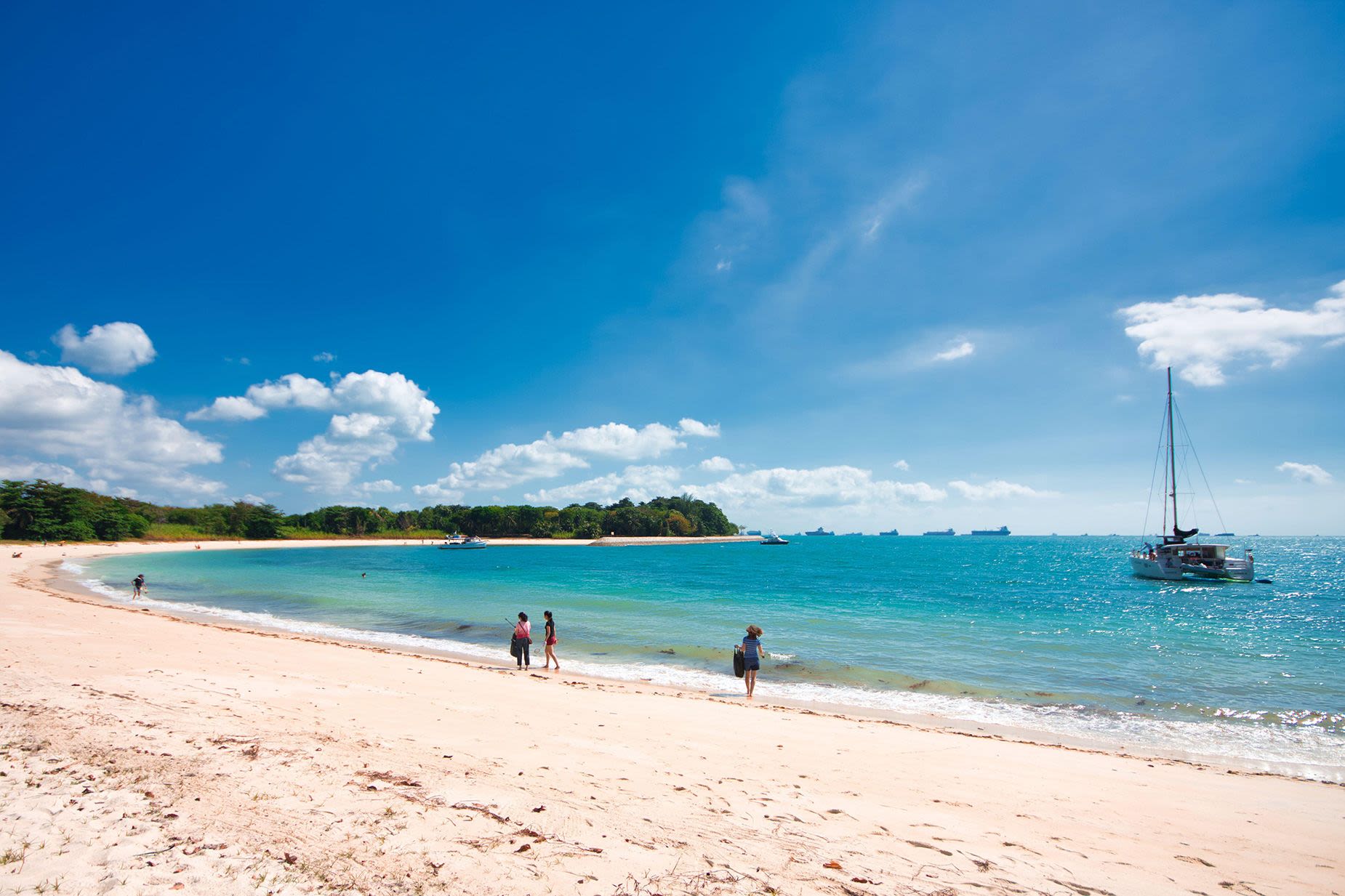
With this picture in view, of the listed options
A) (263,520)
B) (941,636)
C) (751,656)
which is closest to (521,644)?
(751,656)

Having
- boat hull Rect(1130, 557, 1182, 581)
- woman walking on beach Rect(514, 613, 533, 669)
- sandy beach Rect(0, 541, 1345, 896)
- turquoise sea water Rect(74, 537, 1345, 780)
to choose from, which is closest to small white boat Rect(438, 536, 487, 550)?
turquoise sea water Rect(74, 537, 1345, 780)

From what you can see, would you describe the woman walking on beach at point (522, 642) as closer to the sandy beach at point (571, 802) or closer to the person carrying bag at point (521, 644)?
the person carrying bag at point (521, 644)

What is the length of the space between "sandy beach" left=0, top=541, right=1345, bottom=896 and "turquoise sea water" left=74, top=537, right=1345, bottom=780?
363cm

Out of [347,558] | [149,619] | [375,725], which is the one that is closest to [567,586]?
[149,619]

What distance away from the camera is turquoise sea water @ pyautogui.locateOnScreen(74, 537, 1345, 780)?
46.1 ft

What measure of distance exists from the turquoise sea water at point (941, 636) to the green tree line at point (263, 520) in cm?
4645

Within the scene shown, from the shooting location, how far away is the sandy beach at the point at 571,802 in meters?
4.78

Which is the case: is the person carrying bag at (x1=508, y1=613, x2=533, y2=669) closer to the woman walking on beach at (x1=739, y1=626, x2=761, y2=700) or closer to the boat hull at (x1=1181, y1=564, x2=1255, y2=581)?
the woman walking on beach at (x1=739, y1=626, x2=761, y2=700)

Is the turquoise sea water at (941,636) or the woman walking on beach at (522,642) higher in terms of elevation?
the woman walking on beach at (522,642)

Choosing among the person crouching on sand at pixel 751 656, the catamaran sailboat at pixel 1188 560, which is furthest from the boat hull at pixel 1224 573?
the person crouching on sand at pixel 751 656

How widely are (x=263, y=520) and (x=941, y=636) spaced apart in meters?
147

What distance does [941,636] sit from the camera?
80.8 ft

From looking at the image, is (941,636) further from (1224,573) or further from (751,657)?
(1224,573)

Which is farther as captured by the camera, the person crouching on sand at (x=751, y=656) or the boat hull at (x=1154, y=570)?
the boat hull at (x=1154, y=570)
